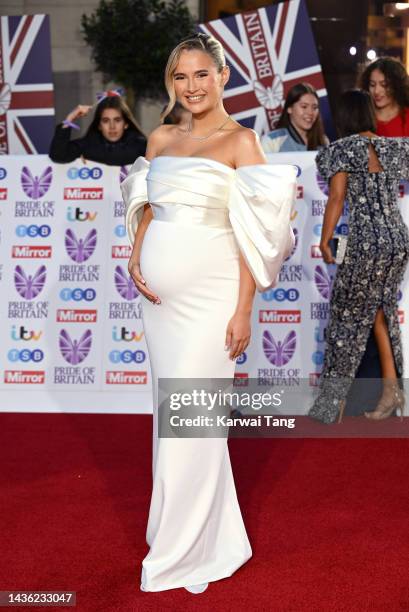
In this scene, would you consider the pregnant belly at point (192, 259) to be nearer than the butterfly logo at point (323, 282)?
Yes

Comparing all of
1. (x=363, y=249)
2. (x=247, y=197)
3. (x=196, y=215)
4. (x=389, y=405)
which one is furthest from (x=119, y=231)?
(x=247, y=197)

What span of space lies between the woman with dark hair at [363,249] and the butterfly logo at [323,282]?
1.11 feet

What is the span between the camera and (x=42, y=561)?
129 inches

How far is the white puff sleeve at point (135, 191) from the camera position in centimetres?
333

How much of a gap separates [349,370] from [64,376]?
1.86 m

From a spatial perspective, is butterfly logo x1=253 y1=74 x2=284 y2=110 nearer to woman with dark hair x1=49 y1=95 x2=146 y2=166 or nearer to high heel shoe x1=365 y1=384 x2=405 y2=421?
woman with dark hair x1=49 y1=95 x2=146 y2=166

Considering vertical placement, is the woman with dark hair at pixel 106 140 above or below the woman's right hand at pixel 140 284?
above

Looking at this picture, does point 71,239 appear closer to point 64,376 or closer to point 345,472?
point 64,376

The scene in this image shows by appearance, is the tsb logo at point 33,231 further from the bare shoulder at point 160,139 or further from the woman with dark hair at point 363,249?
the bare shoulder at point 160,139

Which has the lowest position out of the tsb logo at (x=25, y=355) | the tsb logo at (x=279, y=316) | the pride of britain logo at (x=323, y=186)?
the tsb logo at (x=25, y=355)

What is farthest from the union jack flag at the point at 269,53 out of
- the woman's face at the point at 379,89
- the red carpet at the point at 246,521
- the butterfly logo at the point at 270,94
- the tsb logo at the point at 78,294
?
the red carpet at the point at 246,521

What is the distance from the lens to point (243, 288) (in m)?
3.07

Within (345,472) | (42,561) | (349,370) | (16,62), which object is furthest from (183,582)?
(16,62)

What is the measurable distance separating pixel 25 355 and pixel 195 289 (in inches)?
134
